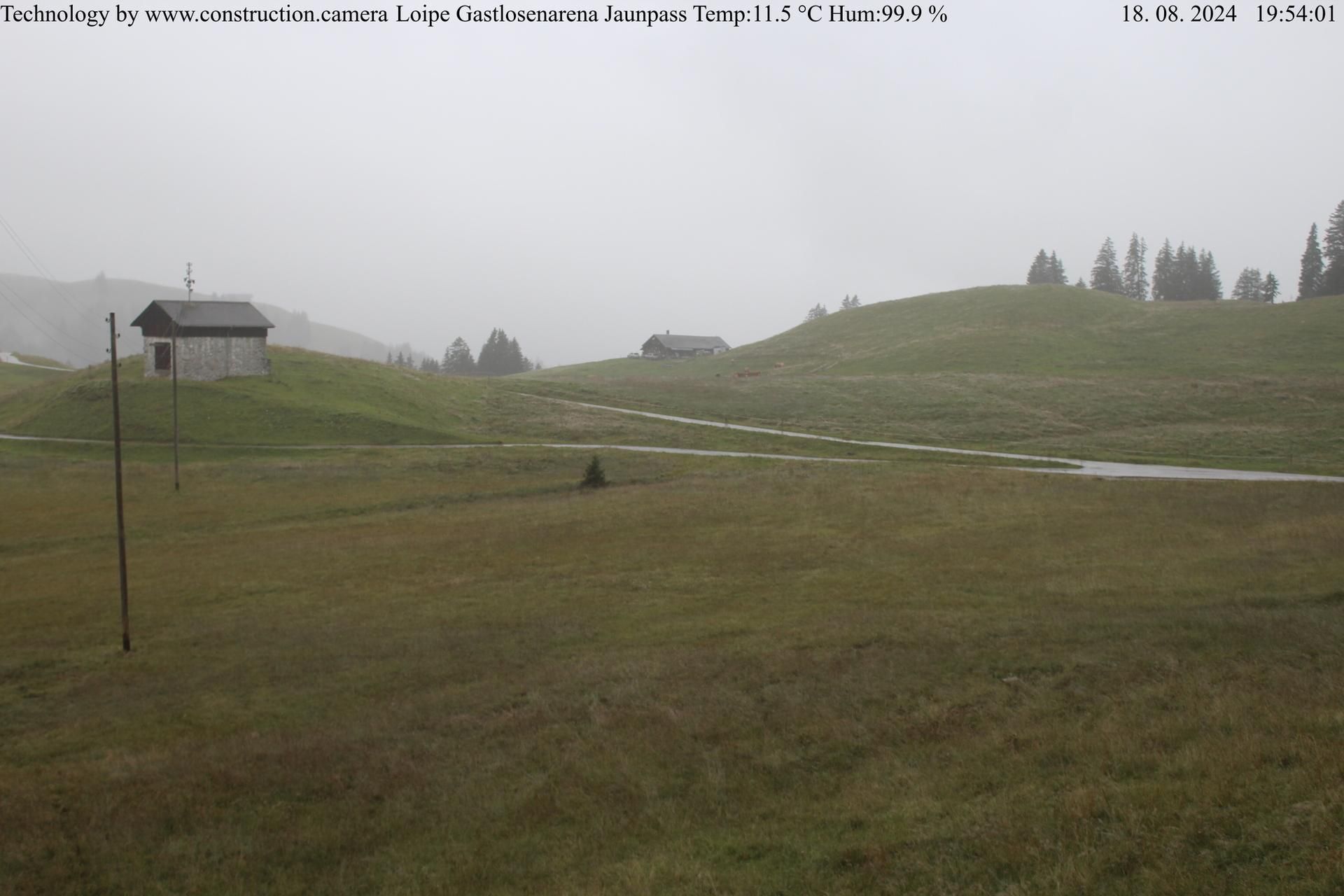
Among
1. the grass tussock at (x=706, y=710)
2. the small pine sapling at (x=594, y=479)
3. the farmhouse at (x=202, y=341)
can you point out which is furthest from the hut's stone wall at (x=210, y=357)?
the grass tussock at (x=706, y=710)

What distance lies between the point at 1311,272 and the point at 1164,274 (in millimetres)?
30665

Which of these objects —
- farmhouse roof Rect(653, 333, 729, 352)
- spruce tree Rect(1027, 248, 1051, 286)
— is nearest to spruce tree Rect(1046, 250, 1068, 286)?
spruce tree Rect(1027, 248, 1051, 286)

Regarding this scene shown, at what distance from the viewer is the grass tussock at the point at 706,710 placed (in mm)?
10266

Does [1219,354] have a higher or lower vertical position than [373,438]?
higher

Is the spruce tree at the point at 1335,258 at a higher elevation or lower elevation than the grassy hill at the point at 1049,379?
higher

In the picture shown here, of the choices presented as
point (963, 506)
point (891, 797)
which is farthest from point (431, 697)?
point (963, 506)

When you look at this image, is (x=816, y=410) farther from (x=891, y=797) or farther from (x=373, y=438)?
(x=891, y=797)

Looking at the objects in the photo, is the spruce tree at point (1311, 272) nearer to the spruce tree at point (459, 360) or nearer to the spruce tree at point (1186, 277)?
the spruce tree at point (1186, 277)

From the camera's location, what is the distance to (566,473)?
56875mm

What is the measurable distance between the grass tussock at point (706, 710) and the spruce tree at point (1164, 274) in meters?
157

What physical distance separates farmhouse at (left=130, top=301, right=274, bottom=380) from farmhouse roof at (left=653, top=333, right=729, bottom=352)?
8623 centimetres

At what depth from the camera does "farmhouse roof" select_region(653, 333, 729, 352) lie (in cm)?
16291

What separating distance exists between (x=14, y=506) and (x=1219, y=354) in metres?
118

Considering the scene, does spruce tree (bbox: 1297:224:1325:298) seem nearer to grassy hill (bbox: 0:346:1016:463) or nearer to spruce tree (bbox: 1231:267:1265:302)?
spruce tree (bbox: 1231:267:1265:302)
